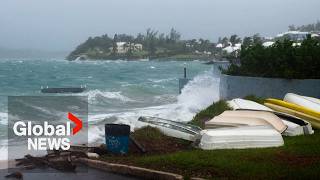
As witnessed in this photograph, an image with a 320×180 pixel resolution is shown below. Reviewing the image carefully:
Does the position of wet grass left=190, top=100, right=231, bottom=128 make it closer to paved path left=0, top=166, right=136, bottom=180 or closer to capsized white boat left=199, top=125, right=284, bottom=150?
capsized white boat left=199, top=125, right=284, bottom=150

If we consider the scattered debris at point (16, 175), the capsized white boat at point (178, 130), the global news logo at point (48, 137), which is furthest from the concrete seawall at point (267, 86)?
the scattered debris at point (16, 175)

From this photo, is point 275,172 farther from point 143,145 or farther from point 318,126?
point 318,126

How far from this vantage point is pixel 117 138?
420 inches

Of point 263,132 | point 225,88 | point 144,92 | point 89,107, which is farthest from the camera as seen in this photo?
point 144,92

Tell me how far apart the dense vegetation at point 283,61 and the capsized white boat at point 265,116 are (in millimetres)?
6406

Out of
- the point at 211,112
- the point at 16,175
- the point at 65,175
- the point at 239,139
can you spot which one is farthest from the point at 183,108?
the point at 16,175

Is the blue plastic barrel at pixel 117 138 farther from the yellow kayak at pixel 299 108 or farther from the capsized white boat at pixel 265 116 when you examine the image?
the yellow kayak at pixel 299 108

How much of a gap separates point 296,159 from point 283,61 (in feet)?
38.2

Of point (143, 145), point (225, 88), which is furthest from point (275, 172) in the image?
point (225, 88)

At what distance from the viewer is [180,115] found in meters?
22.6

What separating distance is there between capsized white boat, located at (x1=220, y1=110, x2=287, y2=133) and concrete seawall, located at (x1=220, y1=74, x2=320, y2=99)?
6.16m

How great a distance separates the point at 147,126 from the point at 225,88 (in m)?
9.63

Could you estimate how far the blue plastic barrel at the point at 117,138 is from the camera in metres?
10.6

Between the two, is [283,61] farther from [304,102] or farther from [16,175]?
[16,175]
